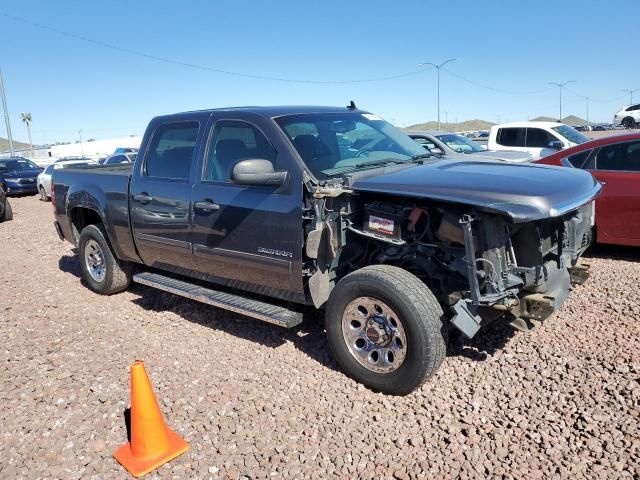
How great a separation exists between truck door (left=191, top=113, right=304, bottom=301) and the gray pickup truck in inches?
0.5

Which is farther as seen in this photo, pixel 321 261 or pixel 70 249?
pixel 70 249

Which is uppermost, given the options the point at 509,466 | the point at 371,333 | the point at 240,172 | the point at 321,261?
the point at 240,172

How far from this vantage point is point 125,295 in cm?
650

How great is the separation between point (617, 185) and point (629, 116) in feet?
101

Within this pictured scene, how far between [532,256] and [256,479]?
2273 millimetres

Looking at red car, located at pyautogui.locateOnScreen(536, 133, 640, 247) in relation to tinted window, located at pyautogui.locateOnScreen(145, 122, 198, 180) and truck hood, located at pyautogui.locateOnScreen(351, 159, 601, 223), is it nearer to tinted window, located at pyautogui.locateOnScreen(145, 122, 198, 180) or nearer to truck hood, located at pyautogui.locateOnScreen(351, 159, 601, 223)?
truck hood, located at pyautogui.locateOnScreen(351, 159, 601, 223)

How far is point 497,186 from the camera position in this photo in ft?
11.2

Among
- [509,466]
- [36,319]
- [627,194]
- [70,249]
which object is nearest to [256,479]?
[509,466]

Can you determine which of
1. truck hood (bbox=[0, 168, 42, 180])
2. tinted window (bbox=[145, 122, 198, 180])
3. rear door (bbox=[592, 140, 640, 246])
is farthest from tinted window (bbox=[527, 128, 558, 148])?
truck hood (bbox=[0, 168, 42, 180])

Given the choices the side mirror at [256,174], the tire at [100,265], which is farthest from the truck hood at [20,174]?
the side mirror at [256,174]

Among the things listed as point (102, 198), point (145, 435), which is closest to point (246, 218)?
point (145, 435)

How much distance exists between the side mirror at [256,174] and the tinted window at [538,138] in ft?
34.2

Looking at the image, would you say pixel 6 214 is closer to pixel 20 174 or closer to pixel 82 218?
pixel 20 174

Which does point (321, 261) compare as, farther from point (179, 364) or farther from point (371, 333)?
point (179, 364)
